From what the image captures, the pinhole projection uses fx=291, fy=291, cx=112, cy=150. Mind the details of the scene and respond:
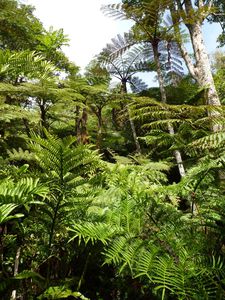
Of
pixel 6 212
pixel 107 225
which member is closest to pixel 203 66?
pixel 107 225

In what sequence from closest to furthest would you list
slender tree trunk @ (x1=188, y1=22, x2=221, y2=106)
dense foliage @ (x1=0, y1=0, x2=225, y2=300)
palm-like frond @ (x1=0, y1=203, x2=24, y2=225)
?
palm-like frond @ (x1=0, y1=203, x2=24, y2=225) < dense foliage @ (x1=0, y1=0, x2=225, y2=300) < slender tree trunk @ (x1=188, y1=22, x2=221, y2=106)

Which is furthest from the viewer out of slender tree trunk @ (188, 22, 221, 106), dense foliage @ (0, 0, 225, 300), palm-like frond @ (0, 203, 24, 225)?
slender tree trunk @ (188, 22, 221, 106)

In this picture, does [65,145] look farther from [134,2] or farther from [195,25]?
[134,2]

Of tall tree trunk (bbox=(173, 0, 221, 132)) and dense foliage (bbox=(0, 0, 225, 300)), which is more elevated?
tall tree trunk (bbox=(173, 0, 221, 132))

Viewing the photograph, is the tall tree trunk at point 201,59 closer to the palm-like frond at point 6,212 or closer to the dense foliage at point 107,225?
the dense foliage at point 107,225

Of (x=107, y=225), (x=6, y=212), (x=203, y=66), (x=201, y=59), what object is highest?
(x=201, y=59)

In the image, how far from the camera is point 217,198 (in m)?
1.70

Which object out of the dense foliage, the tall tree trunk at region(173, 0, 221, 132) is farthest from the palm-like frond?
the tall tree trunk at region(173, 0, 221, 132)

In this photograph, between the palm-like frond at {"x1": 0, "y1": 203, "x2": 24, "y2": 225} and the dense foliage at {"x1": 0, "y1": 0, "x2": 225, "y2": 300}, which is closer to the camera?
the palm-like frond at {"x1": 0, "y1": 203, "x2": 24, "y2": 225}

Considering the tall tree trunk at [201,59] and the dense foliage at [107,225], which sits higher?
the tall tree trunk at [201,59]

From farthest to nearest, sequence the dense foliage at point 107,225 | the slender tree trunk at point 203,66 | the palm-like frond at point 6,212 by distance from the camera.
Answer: the slender tree trunk at point 203,66 → the dense foliage at point 107,225 → the palm-like frond at point 6,212

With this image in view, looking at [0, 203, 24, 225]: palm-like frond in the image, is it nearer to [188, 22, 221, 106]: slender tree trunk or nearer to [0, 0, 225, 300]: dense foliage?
[0, 0, 225, 300]: dense foliage

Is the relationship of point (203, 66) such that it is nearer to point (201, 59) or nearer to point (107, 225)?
point (201, 59)

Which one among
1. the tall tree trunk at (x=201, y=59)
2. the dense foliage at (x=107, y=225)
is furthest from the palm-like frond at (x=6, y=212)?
the tall tree trunk at (x=201, y=59)
